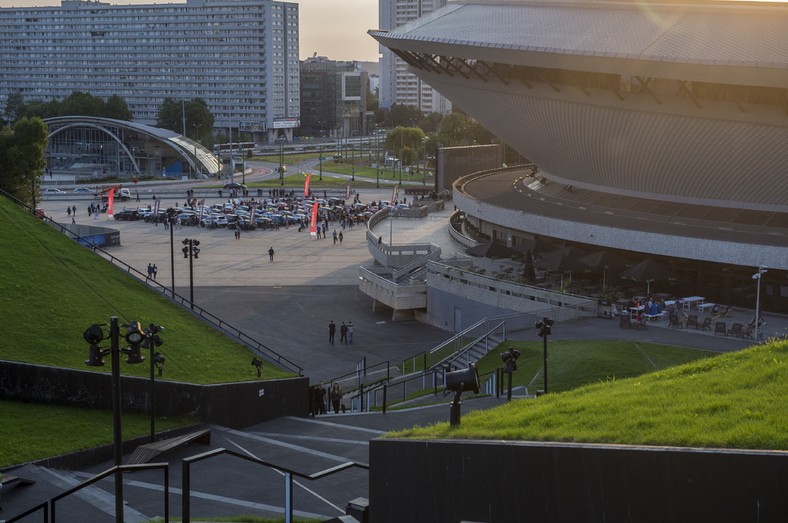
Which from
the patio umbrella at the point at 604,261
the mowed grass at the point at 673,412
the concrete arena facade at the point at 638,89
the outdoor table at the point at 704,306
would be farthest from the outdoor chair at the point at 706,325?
the mowed grass at the point at 673,412

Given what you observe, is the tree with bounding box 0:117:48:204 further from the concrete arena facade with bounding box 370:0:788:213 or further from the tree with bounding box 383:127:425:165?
the tree with bounding box 383:127:425:165

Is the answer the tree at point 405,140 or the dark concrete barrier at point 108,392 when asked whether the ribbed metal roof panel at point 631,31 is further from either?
the tree at point 405,140

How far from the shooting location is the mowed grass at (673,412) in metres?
10.0

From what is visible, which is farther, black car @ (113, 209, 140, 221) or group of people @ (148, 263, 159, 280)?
black car @ (113, 209, 140, 221)

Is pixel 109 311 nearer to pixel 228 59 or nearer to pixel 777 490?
pixel 777 490

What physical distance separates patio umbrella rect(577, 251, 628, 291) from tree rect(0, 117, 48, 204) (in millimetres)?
29851

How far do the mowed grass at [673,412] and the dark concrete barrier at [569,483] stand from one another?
267 mm

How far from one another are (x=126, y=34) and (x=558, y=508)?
19054cm

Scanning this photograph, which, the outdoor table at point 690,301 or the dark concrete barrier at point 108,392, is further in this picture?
the outdoor table at point 690,301

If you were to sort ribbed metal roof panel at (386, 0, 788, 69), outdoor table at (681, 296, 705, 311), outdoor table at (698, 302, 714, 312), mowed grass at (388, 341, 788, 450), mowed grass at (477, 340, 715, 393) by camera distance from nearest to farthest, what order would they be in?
1. mowed grass at (388, 341, 788, 450)
2. mowed grass at (477, 340, 715, 393)
3. outdoor table at (698, 302, 714, 312)
4. outdoor table at (681, 296, 705, 311)
5. ribbed metal roof panel at (386, 0, 788, 69)

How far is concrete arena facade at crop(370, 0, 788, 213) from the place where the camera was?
131ft

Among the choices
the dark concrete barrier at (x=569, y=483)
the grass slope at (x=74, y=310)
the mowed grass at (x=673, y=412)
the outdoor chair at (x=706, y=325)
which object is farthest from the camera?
the outdoor chair at (x=706, y=325)

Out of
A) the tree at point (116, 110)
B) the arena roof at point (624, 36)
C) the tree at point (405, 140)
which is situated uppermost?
the arena roof at point (624, 36)

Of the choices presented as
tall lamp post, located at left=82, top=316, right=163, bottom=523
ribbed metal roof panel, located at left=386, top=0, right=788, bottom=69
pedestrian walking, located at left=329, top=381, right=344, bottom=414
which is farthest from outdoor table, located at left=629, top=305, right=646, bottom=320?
tall lamp post, located at left=82, top=316, right=163, bottom=523
